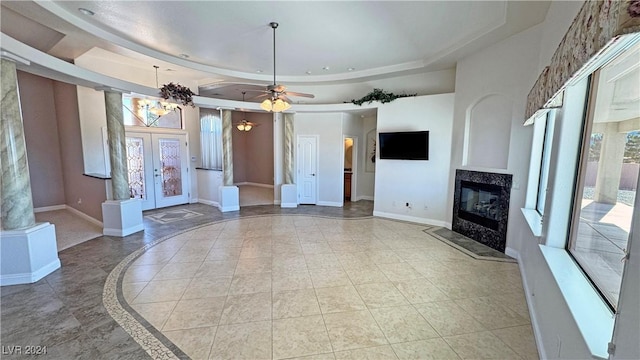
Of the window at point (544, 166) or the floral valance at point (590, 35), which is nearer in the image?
the floral valance at point (590, 35)

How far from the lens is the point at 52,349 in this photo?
7.50 feet

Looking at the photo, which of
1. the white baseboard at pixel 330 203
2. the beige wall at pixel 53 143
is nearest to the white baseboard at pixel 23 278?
the beige wall at pixel 53 143

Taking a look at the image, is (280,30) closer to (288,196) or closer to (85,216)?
(288,196)

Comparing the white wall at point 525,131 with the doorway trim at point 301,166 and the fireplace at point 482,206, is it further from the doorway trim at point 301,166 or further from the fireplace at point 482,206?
the doorway trim at point 301,166

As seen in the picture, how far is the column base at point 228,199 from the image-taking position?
727 centimetres

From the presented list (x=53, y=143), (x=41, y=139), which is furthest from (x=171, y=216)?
(x=41, y=139)

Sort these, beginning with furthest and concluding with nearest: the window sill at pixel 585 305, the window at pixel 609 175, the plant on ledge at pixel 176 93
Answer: the plant on ledge at pixel 176 93
the window at pixel 609 175
the window sill at pixel 585 305

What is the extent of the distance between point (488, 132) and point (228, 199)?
6.33 m

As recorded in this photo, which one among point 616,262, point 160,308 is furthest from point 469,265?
point 160,308

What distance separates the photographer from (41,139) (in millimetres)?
6715

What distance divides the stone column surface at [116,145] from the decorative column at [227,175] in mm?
2328

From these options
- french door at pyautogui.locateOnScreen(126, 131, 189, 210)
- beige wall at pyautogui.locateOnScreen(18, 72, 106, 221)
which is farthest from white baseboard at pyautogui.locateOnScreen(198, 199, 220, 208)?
beige wall at pyautogui.locateOnScreen(18, 72, 106, 221)

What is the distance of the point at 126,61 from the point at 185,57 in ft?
5.61

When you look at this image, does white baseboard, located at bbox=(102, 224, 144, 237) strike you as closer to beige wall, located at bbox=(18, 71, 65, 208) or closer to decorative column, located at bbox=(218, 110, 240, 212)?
decorative column, located at bbox=(218, 110, 240, 212)
